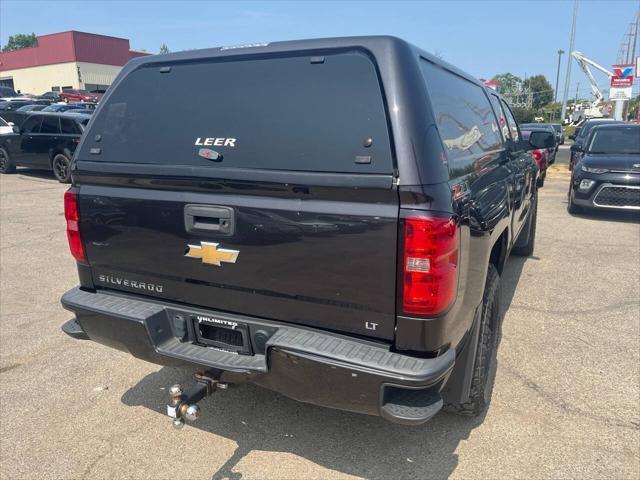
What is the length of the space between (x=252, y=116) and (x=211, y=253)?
0.69 metres

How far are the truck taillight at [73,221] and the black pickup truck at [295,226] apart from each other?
0.03 ft

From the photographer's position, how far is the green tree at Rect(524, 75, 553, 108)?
289 ft

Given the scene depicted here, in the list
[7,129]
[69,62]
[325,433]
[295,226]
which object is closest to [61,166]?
[7,129]


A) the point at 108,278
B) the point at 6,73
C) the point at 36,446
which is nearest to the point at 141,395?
the point at 36,446

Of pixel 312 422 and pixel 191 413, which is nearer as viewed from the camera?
pixel 191 413

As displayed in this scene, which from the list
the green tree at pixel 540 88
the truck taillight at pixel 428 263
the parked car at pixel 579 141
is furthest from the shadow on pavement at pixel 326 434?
the green tree at pixel 540 88

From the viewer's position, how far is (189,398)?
245 cm

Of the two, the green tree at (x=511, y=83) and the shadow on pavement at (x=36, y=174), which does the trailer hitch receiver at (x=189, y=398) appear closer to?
the shadow on pavement at (x=36, y=174)

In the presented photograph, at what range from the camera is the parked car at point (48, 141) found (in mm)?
12141

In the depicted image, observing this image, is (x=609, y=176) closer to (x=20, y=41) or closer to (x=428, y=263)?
(x=428, y=263)

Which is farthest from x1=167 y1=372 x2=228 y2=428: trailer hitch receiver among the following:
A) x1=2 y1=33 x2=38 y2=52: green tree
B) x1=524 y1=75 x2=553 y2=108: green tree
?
x1=2 y1=33 x2=38 y2=52: green tree

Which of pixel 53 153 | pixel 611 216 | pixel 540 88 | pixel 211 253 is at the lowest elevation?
pixel 611 216

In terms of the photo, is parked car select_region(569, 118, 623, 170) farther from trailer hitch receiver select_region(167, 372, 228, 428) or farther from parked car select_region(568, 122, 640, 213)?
trailer hitch receiver select_region(167, 372, 228, 428)

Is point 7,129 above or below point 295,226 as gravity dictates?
above
